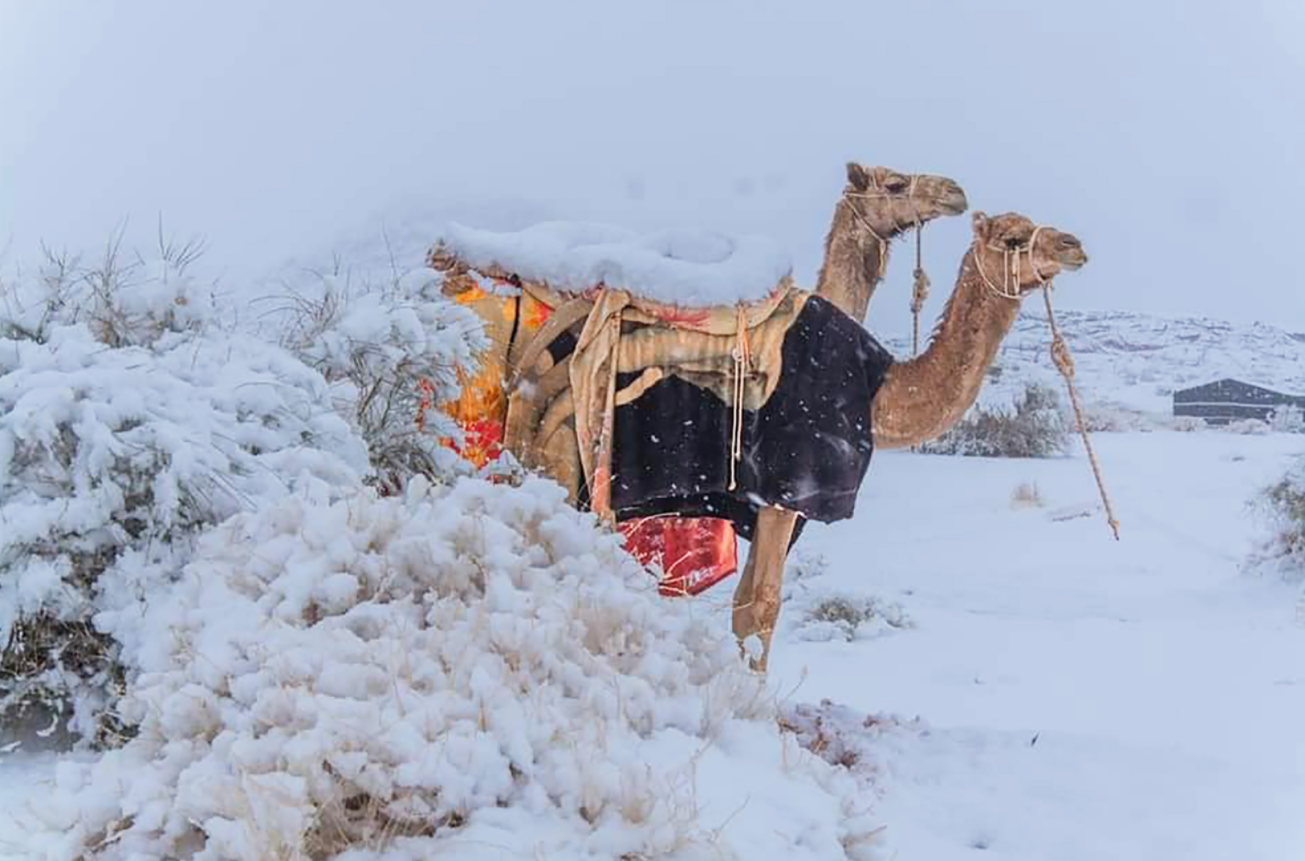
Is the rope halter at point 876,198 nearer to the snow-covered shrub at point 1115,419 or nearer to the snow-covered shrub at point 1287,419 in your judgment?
the snow-covered shrub at point 1115,419

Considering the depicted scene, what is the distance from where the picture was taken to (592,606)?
2.24m

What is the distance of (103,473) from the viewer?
2.51 metres

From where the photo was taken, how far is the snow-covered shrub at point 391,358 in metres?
3.52

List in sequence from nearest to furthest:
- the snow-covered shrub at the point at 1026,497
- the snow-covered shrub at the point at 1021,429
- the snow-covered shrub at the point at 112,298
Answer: the snow-covered shrub at the point at 112,298 < the snow-covered shrub at the point at 1026,497 < the snow-covered shrub at the point at 1021,429

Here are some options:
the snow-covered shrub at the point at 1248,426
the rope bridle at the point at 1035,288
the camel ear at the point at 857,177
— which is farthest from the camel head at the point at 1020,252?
the snow-covered shrub at the point at 1248,426

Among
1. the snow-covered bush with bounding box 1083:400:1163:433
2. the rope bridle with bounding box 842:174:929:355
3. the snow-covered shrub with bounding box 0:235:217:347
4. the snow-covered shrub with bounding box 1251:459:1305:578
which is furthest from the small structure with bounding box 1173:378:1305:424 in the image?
the snow-covered shrub with bounding box 0:235:217:347

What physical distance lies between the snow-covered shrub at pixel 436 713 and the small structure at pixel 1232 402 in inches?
662

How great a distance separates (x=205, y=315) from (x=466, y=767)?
200cm

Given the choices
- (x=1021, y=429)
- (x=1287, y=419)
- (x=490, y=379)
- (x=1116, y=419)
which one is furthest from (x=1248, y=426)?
(x=490, y=379)

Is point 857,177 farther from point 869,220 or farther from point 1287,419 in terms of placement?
point 1287,419

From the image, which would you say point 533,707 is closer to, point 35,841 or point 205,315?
point 35,841

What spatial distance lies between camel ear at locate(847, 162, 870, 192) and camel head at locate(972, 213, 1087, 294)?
154 centimetres

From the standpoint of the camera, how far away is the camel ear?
623 cm

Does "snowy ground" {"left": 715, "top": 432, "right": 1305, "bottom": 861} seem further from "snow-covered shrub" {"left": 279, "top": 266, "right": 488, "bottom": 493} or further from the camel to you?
"snow-covered shrub" {"left": 279, "top": 266, "right": 488, "bottom": 493}
